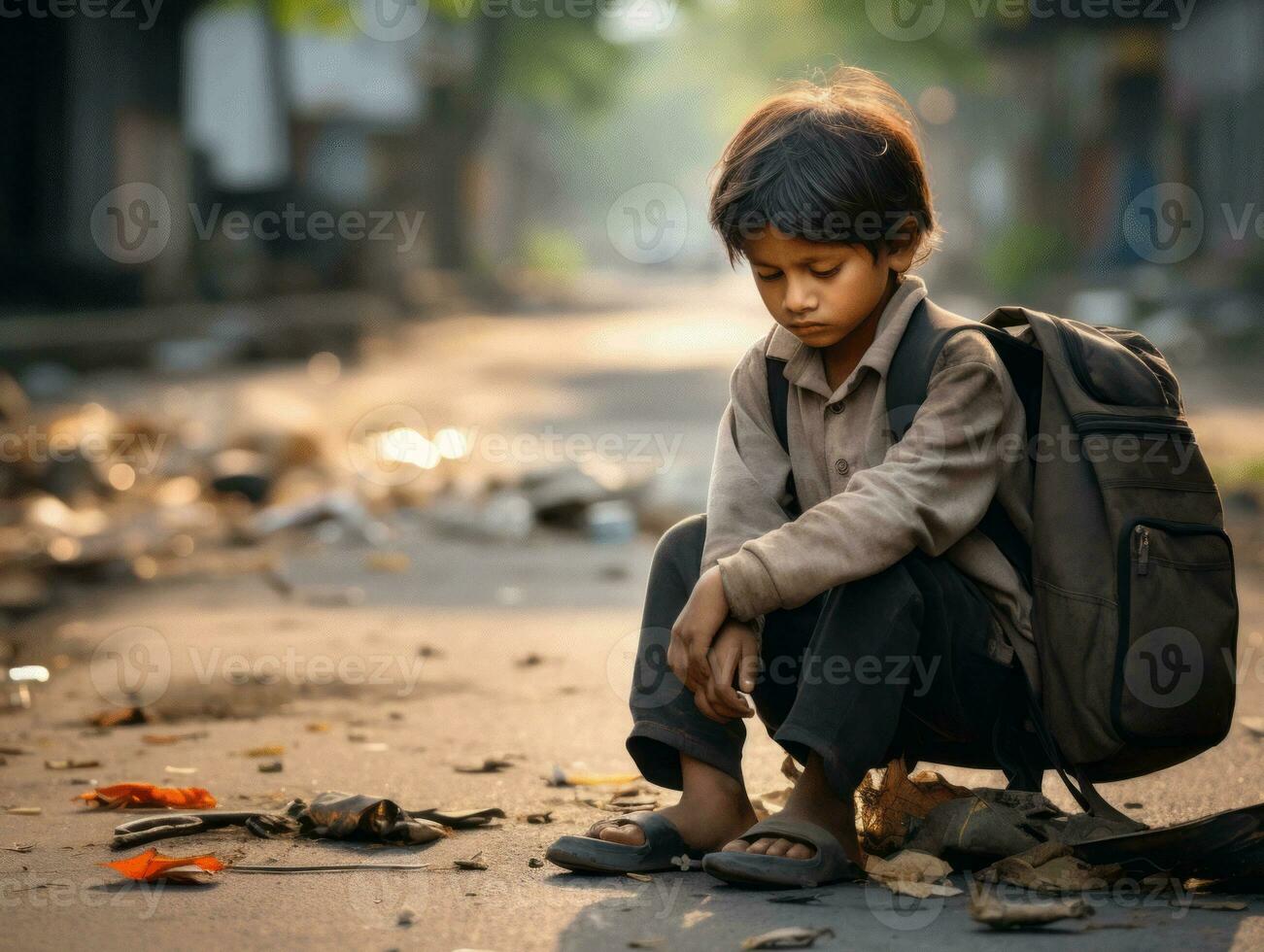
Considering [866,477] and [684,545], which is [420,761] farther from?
[866,477]

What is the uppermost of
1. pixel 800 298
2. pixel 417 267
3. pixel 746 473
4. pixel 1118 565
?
pixel 417 267

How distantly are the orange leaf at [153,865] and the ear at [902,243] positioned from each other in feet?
5.03

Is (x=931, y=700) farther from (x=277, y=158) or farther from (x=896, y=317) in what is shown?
(x=277, y=158)

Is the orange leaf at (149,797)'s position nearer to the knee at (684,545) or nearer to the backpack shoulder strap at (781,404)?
the knee at (684,545)

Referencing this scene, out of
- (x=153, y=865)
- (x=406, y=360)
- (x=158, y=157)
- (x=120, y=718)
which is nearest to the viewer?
(x=153, y=865)

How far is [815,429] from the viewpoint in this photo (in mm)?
2828

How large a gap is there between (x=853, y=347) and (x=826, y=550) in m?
0.45

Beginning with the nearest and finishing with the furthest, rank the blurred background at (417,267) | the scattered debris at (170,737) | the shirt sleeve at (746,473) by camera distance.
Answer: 1. the shirt sleeve at (746,473)
2. the scattered debris at (170,737)
3. the blurred background at (417,267)

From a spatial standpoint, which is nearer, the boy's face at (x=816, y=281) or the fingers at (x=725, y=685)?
the fingers at (x=725, y=685)

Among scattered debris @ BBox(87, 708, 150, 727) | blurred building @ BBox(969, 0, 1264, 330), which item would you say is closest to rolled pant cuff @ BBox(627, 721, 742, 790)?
scattered debris @ BBox(87, 708, 150, 727)

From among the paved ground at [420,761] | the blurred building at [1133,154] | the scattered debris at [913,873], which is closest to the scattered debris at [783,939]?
the paved ground at [420,761]

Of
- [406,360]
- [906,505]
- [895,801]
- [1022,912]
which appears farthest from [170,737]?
[406,360]

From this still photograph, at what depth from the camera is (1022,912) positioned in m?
2.35

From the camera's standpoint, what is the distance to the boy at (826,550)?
8.28 feet
